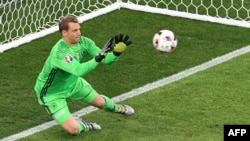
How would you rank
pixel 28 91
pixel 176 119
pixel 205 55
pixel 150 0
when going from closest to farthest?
pixel 176 119 < pixel 28 91 < pixel 205 55 < pixel 150 0

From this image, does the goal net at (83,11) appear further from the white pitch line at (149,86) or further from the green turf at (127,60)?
the white pitch line at (149,86)

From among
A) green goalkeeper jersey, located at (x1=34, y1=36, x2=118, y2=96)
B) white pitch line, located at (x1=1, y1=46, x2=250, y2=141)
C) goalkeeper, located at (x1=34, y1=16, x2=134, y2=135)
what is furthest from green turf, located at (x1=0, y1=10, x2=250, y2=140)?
green goalkeeper jersey, located at (x1=34, y1=36, x2=118, y2=96)

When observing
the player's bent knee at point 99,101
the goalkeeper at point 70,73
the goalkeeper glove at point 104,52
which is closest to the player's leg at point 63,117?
the goalkeeper at point 70,73

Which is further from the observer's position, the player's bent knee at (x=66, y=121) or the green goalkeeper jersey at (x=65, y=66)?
the player's bent knee at (x=66, y=121)

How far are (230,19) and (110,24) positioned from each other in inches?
60.1

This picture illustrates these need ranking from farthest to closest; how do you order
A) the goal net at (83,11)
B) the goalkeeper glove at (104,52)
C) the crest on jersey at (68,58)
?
the goal net at (83,11) → the crest on jersey at (68,58) → the goalkeeper glove at (104,52)

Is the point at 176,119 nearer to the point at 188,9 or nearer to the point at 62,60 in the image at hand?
the point at 62,60

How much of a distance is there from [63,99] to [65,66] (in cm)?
Result: 44

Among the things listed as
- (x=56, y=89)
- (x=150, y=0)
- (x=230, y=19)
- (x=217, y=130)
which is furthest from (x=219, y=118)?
(x=150, y=0)

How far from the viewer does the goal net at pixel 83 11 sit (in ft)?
35.6

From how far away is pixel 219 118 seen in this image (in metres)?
7.94

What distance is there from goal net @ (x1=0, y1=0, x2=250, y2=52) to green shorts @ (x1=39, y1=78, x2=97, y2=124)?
2.82 m

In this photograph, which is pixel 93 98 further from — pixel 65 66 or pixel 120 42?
pixel 120 42

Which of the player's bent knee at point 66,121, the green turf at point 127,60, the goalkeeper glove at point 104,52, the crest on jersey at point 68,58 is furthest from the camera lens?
the green turf at point 127,60
